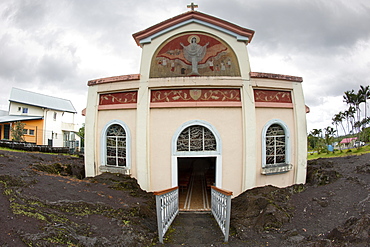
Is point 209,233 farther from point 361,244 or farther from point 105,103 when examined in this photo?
point 105,103

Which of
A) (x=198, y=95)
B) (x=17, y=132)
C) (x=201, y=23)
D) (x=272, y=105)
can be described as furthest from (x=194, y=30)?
(x=17, y=132)

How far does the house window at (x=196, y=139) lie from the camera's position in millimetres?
8188

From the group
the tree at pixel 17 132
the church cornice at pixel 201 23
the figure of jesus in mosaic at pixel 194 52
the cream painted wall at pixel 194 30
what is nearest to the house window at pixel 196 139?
the figure of jesus in mosaic at pixel 194 52

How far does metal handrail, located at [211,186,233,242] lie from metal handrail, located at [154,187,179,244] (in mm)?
1255

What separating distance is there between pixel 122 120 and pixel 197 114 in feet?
9.70

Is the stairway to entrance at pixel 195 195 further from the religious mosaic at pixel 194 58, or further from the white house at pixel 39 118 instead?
the white house at pixel 39 118

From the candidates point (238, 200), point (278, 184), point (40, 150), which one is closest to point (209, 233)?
point (238, 200)

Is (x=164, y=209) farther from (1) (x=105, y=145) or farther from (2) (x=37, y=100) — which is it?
(2) (x=37, y=100)

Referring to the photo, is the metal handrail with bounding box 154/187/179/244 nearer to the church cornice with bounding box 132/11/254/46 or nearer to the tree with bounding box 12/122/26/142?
the church cornice with bounding box 132/11/254/46

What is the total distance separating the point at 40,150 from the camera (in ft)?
55.7

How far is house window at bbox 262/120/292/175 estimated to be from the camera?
27.6 ft

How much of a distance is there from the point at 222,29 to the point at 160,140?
15.8 ft

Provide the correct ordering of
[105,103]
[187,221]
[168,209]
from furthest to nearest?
[105,103] < [187,221] < [168,209]

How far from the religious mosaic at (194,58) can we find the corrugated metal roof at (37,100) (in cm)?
2163
